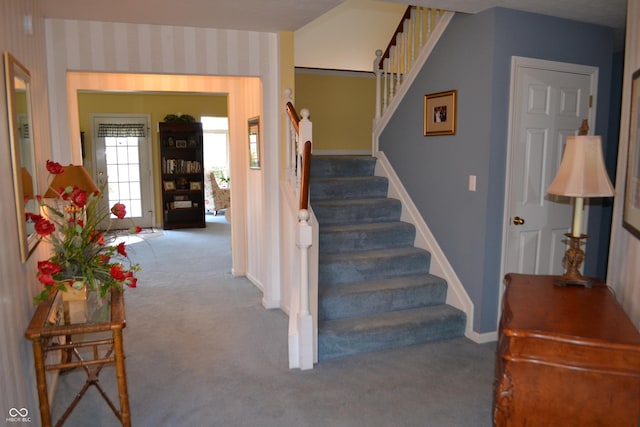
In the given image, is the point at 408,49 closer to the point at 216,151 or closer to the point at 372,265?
the point at 372,265

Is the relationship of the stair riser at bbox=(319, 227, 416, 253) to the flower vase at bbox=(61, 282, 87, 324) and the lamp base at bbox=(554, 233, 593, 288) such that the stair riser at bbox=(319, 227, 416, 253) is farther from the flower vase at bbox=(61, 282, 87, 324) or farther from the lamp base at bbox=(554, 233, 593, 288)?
the flower vase at bbox=(61, 282, 87, 324)

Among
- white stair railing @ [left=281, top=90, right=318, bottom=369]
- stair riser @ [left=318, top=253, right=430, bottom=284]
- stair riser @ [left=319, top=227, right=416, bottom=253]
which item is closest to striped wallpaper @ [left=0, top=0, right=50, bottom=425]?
white stair railing @ [left=281, top=90, right=318, bottom=369]

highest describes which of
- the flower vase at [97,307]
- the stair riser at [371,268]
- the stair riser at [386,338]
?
the flower vase at [97,307]

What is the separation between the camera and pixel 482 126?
3447mm

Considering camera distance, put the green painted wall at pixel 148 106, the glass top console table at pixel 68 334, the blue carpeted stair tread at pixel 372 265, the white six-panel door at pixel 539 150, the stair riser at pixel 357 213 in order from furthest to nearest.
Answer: the green painted wall at pixel 148 106
the stair riser at pixel 357 213
the blue carpeted stair tread at pixel 372 265
the white six-panel door at pixel 539 150
the glass top console table at pixel 68 334

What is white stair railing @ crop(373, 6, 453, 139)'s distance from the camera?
13.1 feet

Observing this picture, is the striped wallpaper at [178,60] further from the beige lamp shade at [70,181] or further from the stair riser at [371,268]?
the beige lamp shade at [70,181]

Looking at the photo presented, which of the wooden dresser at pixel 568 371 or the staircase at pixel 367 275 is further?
the staircase at pixel 367 275

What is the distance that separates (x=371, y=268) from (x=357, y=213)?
A: 2.09 feet

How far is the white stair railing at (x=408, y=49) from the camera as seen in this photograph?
3990 millimetres

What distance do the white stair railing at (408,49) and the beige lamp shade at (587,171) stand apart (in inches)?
76.9

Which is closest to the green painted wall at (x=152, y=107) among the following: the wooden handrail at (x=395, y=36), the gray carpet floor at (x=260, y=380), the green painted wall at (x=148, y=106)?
the green painted wall at (x=148, y=106)

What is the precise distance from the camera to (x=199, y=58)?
12.5 feet

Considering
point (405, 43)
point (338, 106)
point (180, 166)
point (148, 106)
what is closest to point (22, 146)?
point (405, 43)
